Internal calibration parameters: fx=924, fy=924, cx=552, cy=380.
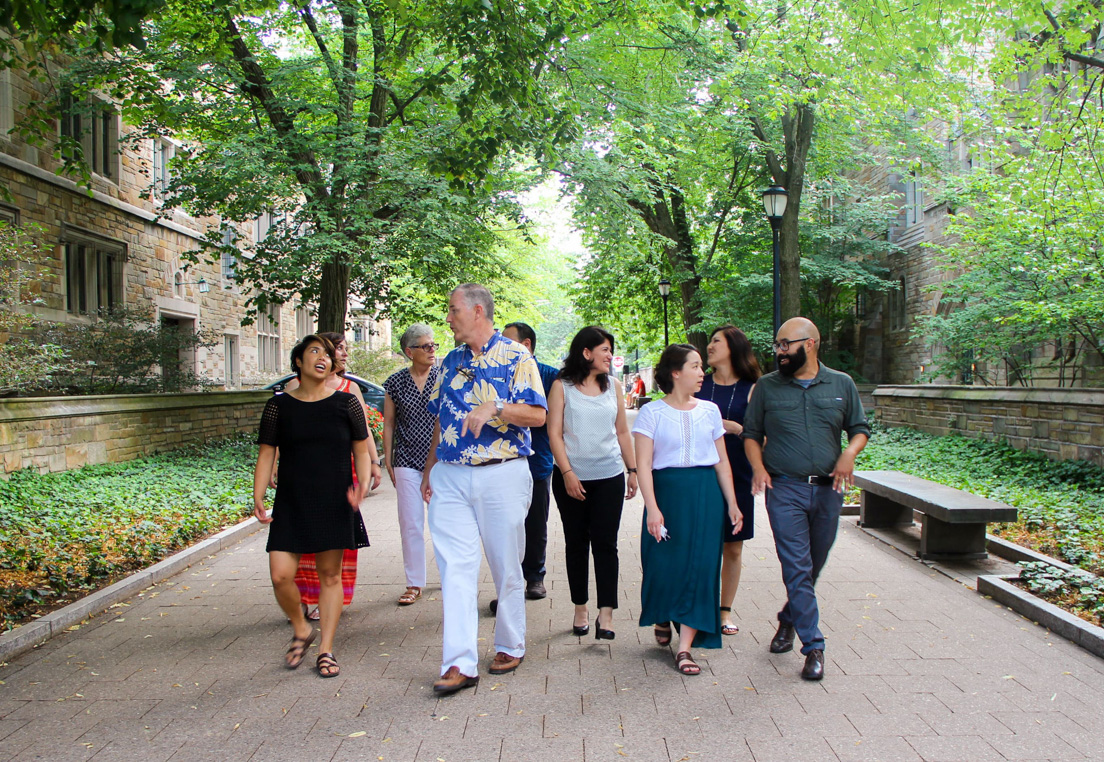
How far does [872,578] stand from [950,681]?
2.49 metres

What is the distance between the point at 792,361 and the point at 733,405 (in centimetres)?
74

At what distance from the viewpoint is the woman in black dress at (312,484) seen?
191 inches

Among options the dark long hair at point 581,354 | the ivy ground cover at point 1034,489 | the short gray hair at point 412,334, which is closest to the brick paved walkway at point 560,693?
the ivy ground cover at point 1034,489

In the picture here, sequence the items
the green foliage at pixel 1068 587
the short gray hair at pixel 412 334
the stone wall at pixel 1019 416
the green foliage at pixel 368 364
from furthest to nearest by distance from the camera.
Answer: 1. the green foliage at pixel 368 364
2. the stone wall at pixel 1019 416
3. the short gray hair at pixel 412 334
4. the green foliage at pixel 1068 587

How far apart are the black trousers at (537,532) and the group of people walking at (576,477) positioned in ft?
2.24

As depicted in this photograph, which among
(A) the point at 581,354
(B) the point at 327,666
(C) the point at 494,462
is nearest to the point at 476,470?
(C) the point at 494,462

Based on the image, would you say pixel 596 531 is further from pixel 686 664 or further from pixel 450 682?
pixel 450 682

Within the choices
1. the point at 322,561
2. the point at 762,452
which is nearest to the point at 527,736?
the point at 322,561

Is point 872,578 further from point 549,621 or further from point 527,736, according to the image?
point 527,736

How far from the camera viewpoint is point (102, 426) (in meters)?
12.5

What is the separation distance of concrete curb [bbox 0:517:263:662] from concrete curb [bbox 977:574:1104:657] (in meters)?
6.00

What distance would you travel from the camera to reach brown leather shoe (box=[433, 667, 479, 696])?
440 centimetres

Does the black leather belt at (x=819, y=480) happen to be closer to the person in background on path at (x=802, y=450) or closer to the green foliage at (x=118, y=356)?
the person in background on path at (x=802, y=450)

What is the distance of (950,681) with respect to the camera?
15.1 feet
